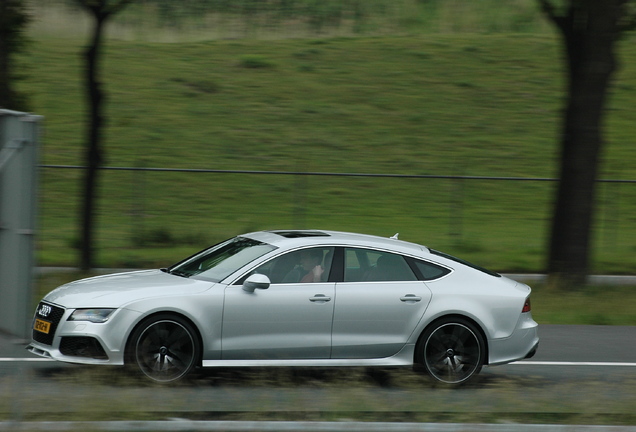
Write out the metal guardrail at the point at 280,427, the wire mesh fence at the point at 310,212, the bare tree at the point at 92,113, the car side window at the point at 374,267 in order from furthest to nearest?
1. the wire mesh fence at the point at 310,212
2. the bare tree at the point at 92,113
3. the car side window at the point at 374,267
4. the metal guardrail at the point at 280,427

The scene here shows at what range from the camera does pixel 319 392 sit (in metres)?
7.48

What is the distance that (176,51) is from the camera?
35.7 metres

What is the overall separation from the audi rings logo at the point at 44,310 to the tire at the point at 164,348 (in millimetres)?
841

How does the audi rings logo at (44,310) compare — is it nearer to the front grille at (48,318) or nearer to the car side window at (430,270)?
the front grille at (48,318)

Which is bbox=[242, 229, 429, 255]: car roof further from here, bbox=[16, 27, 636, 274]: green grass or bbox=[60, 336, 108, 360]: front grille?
bbox=[16, 27, 636, 274]: green grass

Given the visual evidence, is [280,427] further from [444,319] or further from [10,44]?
[10,44]

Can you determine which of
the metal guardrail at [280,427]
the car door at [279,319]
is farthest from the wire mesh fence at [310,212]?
the metal guardrail at [280,427]

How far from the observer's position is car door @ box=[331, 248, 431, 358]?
8.20 m

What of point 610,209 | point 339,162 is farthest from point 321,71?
point 610,209

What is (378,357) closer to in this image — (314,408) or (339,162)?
(314,408)

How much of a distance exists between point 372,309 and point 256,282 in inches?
45.1

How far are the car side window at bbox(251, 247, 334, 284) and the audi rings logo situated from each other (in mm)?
1878

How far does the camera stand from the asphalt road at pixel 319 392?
6.56 metres

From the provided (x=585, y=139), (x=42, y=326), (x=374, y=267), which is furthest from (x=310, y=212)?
(x=42, y=326)
